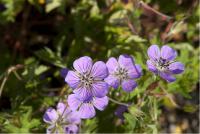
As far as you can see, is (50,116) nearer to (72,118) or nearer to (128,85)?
(72,118)

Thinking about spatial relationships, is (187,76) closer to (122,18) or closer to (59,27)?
(122,18)

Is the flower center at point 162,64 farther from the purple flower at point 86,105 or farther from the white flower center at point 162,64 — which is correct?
the purple flower at point 86,105

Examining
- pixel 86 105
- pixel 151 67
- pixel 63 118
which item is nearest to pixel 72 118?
pixel 63 118

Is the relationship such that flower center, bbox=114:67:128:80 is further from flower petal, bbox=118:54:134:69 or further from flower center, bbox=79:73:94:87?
flower center, bbox=79:73:94:87

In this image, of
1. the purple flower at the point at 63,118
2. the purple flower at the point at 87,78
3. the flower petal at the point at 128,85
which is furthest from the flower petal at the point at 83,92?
the purple flower at the point at 63,118

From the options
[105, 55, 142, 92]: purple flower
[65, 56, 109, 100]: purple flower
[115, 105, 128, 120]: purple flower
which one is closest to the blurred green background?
[115, 105, 128, 120]: purple flower
